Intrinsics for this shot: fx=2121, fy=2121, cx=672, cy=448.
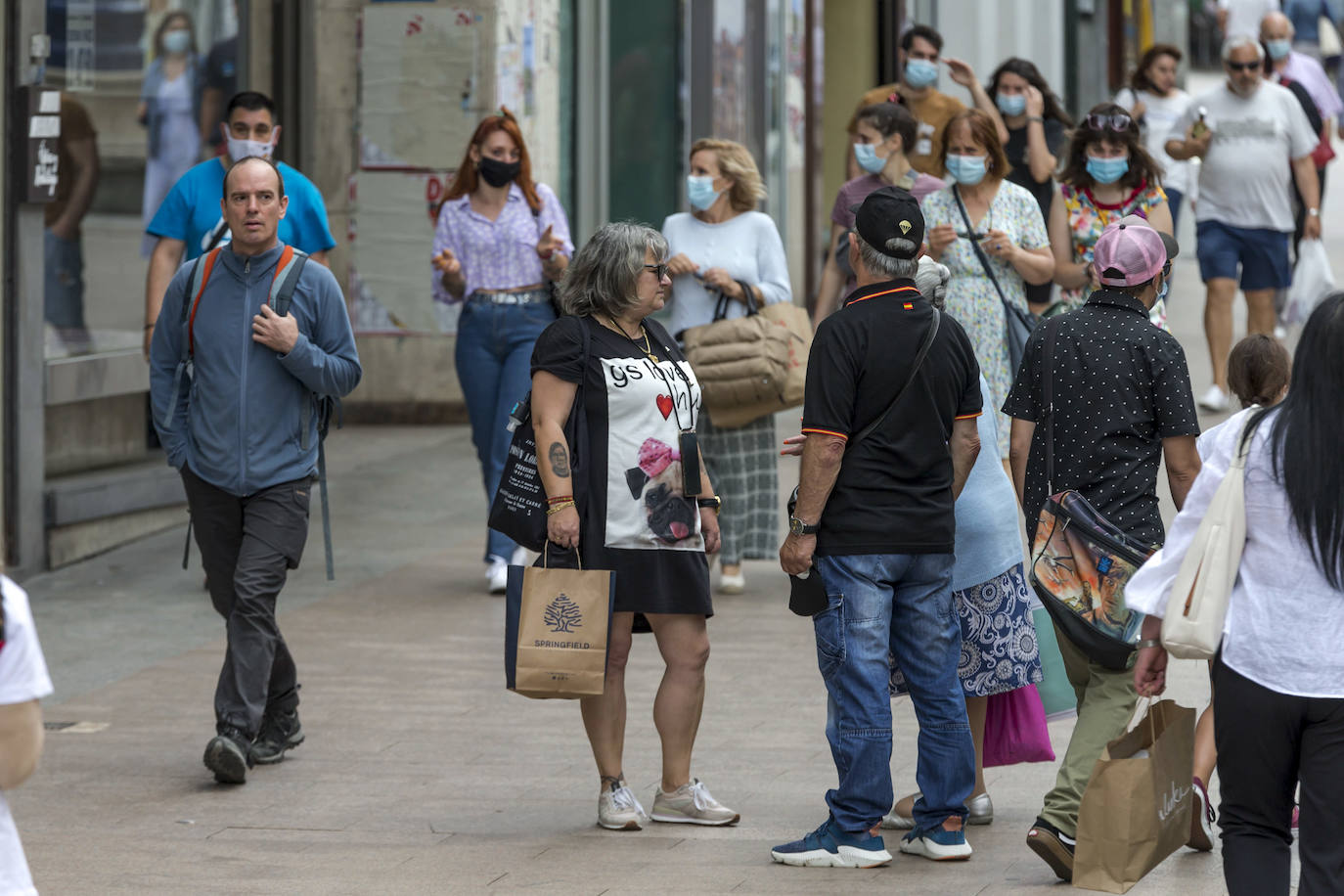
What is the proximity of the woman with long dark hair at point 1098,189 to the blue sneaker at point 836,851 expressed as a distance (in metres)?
3.24

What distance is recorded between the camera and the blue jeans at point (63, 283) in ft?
31.2

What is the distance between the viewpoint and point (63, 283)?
31.7 ft

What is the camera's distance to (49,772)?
21.1ft

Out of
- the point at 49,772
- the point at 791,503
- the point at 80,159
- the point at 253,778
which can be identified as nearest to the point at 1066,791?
the point at 791,503

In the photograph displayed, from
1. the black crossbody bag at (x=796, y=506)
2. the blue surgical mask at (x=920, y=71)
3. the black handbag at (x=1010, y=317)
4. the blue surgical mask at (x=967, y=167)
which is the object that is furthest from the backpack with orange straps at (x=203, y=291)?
the blue surgical mask at (x=920, y=71)

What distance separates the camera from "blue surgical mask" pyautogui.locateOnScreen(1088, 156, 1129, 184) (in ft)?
26.6

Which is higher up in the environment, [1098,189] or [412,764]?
[1098,189]

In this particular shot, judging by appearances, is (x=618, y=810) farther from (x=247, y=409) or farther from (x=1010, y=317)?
(x=1010, y=317)

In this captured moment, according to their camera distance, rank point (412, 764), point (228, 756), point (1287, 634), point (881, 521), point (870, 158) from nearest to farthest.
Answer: point (1287, 634) < point (881, 521) < point (228, 756) < point (412, 764) < point (870, 158)

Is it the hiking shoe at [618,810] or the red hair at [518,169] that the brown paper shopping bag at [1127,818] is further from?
the red hair at [518,169]

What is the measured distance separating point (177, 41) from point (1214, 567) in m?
8.19

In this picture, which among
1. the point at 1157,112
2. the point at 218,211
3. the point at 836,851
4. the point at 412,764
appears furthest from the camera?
the point at 1157,112

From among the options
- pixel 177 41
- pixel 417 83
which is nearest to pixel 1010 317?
pixel 177 41

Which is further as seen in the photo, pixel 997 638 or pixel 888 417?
pixel 997 638
